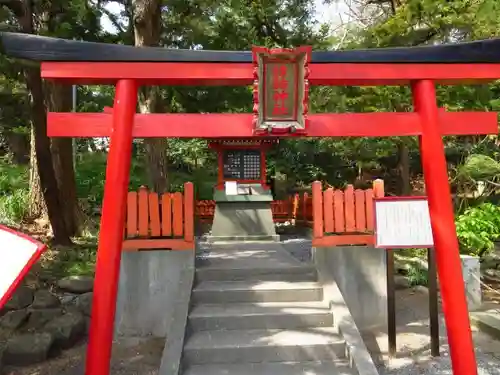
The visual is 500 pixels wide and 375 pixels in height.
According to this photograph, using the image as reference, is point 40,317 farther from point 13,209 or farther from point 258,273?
point 13,209

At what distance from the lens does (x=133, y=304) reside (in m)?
7.12

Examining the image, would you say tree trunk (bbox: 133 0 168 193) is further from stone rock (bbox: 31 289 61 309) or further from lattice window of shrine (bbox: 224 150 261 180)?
stone rock (bbox: 31 289 61 309)

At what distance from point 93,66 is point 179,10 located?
7369mm

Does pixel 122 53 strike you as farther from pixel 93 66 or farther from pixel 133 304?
pixel 133 304

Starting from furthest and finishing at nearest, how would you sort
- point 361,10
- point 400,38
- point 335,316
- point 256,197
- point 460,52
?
point 361,10, point 256,197, point 400,38, point 335,316, point 460,52

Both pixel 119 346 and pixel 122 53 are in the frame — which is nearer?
pixel 122 53

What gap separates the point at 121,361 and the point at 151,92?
21.2 ft

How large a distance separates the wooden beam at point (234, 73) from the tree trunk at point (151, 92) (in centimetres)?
508

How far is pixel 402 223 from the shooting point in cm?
558

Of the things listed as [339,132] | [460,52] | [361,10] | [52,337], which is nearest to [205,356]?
[52,337]

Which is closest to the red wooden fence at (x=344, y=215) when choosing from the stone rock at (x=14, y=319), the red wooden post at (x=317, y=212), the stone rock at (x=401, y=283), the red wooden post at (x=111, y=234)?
the red wooden post at (x=317, y=212)

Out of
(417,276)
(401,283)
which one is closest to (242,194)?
(401,283)

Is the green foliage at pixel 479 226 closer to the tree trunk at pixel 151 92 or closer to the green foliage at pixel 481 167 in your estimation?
the green foliage at pixel 481 167

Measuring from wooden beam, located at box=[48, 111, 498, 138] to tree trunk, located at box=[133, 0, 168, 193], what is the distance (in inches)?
214
